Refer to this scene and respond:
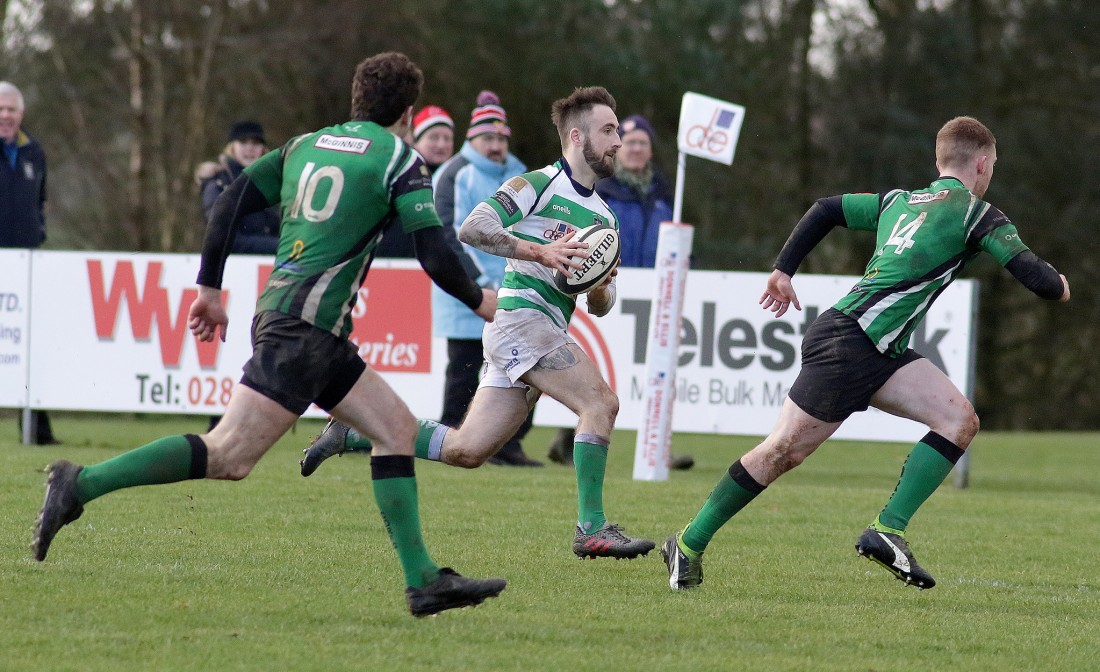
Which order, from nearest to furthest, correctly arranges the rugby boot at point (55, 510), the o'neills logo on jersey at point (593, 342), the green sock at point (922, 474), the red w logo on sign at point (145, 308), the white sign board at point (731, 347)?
the rugby boot at point (55, 510), the green sock at point (922, 474), the white sign board at point (731, 347), the o'neills logo on jersey at point (593, 342), the red w logo on sign at point (145, 308)

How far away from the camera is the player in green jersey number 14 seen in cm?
625

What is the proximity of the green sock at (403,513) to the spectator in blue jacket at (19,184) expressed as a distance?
7.66 m

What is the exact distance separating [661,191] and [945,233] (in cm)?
565

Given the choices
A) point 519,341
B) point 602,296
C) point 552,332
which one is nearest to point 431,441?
point 519,341

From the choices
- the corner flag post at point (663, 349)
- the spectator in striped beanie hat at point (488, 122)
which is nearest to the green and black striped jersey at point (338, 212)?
the corner flag post at point (663, 349)

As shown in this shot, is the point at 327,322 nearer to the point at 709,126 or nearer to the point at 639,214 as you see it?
the point at 709,126

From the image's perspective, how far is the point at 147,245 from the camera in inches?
917

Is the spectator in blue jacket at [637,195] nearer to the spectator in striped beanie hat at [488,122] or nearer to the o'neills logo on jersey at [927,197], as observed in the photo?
the spectator in striped beanie hat at [488,122]

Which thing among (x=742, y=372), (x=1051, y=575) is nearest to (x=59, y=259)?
(x=742, y=372)

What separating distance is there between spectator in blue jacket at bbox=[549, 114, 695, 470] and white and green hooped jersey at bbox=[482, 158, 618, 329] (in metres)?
4.58

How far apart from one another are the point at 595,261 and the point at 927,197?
1444mm

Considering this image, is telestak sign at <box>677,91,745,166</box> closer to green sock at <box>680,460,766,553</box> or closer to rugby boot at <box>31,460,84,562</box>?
green sock at <box>680,460,766,553</box>

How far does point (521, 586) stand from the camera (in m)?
6.05

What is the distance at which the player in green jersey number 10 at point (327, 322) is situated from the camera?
17.0ft
